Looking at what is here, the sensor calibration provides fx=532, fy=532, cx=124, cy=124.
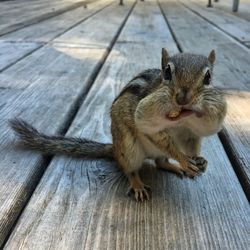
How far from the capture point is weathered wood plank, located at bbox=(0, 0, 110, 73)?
2.52 meters

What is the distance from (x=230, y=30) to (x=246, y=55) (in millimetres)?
972

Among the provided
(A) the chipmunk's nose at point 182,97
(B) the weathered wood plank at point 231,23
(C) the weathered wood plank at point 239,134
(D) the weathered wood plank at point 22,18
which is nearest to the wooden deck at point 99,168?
(C) the weathered wood plank at point 239,134

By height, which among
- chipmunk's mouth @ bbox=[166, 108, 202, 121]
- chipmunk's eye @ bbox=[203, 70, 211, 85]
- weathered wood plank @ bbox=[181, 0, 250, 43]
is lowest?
weathered wood plank @ bbox=[181, 0, 250, 43]

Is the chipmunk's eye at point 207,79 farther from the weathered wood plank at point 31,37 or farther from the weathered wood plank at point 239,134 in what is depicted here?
the weathered wood plank at point 31,37

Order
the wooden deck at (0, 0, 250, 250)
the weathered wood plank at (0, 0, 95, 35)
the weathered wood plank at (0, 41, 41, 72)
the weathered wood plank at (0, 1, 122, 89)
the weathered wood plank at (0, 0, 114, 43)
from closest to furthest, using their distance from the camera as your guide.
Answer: the wooden deck at (0, 0, 250, 250)
the weathered wood plank at (0, 1, 122, 89)
the weathered wood plank at (0, 41, 41, 72)
the weathered wood plank at (0, 0, 114, 43)
the weathered wood plank at (0, 0, 95, 35)

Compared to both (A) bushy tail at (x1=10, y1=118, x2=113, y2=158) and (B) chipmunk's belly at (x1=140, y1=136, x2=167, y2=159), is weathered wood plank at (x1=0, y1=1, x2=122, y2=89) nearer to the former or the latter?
(A) bushy tail at (x1=10, y1=118, x2=113, y2=158)

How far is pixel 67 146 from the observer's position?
1364mm

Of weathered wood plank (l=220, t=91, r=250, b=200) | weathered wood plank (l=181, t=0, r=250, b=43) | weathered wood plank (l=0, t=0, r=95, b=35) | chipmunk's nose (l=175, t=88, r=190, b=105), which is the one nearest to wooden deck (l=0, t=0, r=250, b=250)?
weathered wood plank (l=220, t=91, r=250, b=200)

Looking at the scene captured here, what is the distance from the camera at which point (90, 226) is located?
3.27 ft

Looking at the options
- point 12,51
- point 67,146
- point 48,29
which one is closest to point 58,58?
point 12,51

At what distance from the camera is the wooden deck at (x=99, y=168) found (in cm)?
97

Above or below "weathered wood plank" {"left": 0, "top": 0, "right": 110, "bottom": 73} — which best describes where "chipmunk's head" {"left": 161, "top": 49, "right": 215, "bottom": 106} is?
above

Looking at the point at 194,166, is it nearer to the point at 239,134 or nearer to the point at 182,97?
the point at 182,97

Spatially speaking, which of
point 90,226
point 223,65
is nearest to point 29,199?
point 90,226
